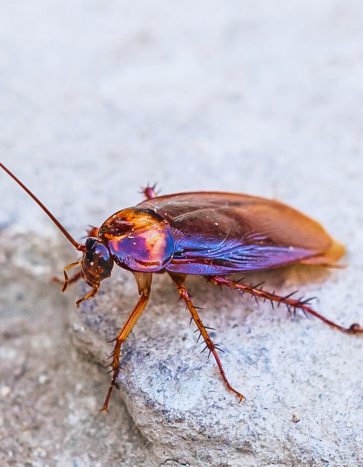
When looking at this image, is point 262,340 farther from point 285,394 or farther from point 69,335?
point 69,335

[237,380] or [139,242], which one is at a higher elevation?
[139,242]

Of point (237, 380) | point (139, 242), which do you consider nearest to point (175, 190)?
point (139, 242)

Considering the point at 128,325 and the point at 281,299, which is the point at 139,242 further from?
the point at 281,299

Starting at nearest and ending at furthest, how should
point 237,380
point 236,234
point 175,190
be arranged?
point 237,380 → point 236,234 → point 175,190

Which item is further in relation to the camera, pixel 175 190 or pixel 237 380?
pixel 175 190

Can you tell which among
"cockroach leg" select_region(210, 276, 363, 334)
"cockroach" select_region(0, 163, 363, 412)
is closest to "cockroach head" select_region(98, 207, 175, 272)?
"cockroach" select_region(0, 163, 363, 412)

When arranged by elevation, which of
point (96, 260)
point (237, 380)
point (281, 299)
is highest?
point (96, 260)

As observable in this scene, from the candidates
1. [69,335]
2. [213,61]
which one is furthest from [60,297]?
[213,61]

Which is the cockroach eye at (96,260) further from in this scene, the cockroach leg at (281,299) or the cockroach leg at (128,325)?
the cockroach leg at (281,299)
